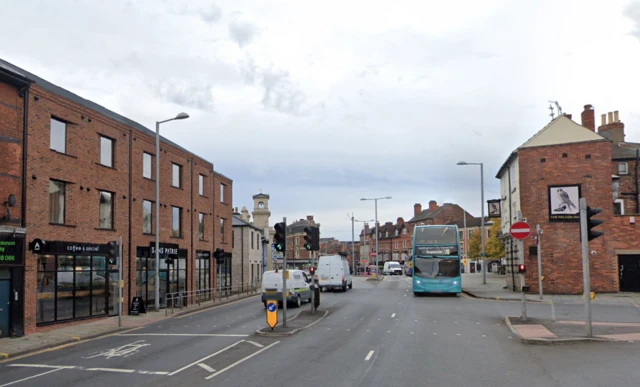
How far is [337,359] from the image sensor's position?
533 inches

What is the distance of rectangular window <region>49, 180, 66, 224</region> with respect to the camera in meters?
21.8

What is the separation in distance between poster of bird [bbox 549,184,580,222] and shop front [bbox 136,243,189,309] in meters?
21.9

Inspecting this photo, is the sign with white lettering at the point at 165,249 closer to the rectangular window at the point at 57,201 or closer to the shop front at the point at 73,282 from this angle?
the shop front at the point at 73,282

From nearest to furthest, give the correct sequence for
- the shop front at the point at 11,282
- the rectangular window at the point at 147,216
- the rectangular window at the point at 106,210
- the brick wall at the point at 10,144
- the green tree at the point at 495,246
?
the shop front at the point at 11,282 → the brick wall at the point at 10,144 → the rectangular window at the point at 106,210 → the rectangular window at the point at 147,216 → the green tree at the point at 495,246

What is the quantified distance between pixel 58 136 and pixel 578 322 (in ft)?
67.7

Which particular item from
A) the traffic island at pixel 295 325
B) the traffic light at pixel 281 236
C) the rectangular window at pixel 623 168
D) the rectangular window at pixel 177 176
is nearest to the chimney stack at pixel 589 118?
the rectangular window at pixel 623 168

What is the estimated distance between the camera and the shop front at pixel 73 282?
20.7 metres

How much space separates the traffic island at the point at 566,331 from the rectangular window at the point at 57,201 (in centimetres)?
1715

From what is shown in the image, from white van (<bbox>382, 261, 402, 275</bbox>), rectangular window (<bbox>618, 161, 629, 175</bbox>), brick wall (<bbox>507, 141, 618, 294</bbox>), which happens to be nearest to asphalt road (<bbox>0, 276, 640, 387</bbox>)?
brick wall (<bbox>507, 141, 618, 294</bbox>)

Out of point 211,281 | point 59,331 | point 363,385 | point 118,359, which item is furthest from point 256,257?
point 363,385

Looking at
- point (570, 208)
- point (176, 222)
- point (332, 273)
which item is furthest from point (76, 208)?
point (570, 208)

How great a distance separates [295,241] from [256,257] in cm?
6622

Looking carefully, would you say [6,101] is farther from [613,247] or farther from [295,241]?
[295,241]

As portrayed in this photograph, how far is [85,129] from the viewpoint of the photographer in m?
24.0
